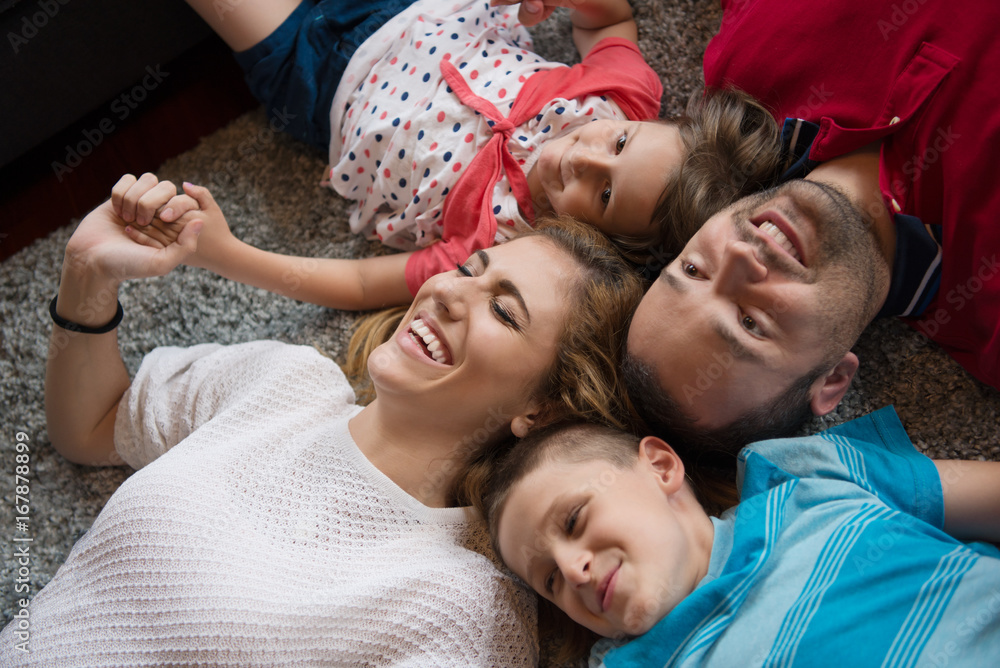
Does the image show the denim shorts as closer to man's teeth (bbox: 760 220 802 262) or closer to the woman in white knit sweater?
the woman in white knit sweater

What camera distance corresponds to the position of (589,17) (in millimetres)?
1510

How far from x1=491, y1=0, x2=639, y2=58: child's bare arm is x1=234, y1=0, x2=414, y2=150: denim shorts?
0.35m

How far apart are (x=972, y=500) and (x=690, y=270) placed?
1.91 ft

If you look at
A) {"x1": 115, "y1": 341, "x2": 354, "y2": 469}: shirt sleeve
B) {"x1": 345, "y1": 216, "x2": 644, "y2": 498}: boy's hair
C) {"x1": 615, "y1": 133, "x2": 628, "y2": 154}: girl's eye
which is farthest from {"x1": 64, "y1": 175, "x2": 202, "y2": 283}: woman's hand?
{"x1": 615, "y1": 133, "x2": 628, "y2": 154}: girl's eye

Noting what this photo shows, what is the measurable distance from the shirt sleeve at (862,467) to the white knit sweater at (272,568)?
0.48m

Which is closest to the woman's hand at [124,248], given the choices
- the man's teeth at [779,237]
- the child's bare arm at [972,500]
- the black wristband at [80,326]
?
the black wristband at [80,326]

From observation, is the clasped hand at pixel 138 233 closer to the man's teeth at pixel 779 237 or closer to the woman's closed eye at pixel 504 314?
the woman's closed eye at pixel 504 314

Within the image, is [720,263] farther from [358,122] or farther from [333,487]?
[358,122]

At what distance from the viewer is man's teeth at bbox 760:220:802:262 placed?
1.07m

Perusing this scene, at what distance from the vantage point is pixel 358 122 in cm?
149

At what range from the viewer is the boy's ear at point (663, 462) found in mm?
1059

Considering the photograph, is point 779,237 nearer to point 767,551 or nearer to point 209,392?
point 767,551

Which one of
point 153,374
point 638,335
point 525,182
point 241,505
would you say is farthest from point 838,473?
point 153,374

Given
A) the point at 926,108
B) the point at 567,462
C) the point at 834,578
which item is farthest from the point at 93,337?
the point at 926,108
